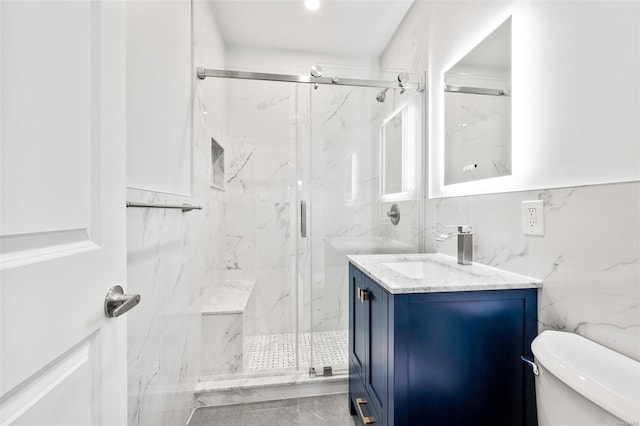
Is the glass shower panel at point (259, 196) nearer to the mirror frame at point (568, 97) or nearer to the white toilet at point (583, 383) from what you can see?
the mirror frame at point (568, 97)

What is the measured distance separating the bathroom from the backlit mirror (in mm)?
54

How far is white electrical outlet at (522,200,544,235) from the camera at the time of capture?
0.94m

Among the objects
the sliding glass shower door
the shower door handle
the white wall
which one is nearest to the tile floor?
the sliding glass shower door

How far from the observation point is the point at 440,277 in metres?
1.03

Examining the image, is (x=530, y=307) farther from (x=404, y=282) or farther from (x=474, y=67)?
(x=474, y=67)

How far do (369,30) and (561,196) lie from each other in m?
2.05

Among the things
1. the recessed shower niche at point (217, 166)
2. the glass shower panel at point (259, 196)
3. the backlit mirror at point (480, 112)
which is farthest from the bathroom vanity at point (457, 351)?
the recessed shower niche at point (217, 166)

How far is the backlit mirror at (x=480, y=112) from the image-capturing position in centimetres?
115

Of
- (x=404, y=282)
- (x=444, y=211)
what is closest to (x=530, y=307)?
(x=404, y=282)

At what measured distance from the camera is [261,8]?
1958mm

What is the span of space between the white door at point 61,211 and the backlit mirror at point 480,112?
54.2 inches

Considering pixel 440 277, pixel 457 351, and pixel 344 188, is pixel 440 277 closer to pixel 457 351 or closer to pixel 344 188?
pixel 457 351

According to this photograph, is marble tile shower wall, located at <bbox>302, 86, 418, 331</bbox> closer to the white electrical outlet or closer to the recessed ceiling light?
the recessed ceiling light

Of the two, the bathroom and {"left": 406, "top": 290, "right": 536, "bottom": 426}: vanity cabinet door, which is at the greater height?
the bathroom
